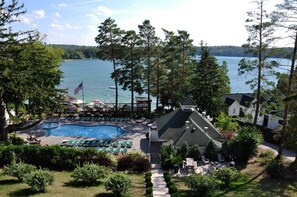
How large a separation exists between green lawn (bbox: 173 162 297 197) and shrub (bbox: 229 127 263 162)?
1844 millimetres

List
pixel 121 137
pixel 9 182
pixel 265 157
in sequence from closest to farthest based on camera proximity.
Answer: pixel 9 182, pixel 265 157, pixel 121 137

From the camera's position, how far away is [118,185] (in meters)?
14.9

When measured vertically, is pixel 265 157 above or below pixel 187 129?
below

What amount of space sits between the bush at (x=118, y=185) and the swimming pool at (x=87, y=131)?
1804cm

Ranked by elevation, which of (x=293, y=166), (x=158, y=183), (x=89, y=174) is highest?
(x=89, y=174)

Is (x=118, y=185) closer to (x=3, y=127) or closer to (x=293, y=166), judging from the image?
(x=293, y=166)

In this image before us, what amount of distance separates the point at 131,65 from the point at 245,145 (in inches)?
854

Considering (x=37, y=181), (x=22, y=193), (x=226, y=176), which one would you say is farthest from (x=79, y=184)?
(x=226, y=176)

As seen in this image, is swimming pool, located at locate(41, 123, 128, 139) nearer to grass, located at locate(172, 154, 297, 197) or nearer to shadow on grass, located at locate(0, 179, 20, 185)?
grass, located at locate(172, 154, 297, 197)

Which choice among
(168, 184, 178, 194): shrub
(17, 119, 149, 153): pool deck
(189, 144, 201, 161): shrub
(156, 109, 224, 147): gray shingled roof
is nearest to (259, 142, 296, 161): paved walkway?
(156, 109, 224, 147): gray shingled roof

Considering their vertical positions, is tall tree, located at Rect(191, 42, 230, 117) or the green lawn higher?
tall tree, located at Rect(191, 42, 230, 117)

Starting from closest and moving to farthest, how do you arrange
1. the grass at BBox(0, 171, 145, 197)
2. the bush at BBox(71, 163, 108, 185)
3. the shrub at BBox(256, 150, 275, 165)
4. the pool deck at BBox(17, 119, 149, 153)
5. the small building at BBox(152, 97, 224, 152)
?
the grass at BBox(0, 171, 145, 197) < the bush at BBox(71, 163, 108, 185) < the shrub at BBox(256, 150, 275, 165) < the small building at BBox(152, 97, 224, 152) < the pool deck at BBox(17, 119, 149, 153)

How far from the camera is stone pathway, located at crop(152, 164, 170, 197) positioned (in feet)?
54.9

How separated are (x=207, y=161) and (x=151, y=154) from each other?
4811 millimetres
